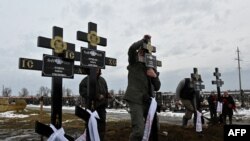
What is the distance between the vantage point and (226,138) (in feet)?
19.5

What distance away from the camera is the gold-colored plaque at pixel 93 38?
784 centimetres

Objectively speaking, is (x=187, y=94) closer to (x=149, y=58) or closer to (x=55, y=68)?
(x=149, y=58)

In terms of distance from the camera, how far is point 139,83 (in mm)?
7195

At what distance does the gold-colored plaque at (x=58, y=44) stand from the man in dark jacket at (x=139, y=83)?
1434mm

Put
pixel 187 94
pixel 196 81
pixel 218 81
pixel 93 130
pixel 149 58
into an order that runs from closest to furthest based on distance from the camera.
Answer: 1. pixel 93 130
2. pixel 149 58
3. pixel 187 94
4. pixel 196 81
5. pixel 218 81

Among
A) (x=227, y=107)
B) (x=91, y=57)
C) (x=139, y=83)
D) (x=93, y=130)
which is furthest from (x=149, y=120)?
(x=227, y=107)

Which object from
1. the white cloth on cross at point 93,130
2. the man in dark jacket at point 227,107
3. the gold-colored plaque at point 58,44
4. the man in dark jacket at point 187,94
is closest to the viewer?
the white cloth on cross at point 93,130

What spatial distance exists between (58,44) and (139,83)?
1.82 m

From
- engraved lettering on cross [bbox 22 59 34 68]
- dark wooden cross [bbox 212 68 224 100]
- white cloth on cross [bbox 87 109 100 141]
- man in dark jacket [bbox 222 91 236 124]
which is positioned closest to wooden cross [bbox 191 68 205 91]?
dark wooden cross [bbox 212 68 224 100]

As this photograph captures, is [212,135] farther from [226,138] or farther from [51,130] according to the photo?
[51,130]

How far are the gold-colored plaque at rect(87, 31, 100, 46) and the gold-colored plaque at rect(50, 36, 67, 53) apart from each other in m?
0.54

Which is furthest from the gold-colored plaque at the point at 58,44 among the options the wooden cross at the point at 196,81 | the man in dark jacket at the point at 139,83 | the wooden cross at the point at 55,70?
the wooden cross at the point at 196,81

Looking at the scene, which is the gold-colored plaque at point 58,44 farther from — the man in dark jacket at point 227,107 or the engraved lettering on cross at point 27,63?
the man in dark jacket at point 227,107

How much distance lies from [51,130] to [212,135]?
19.7 feet
